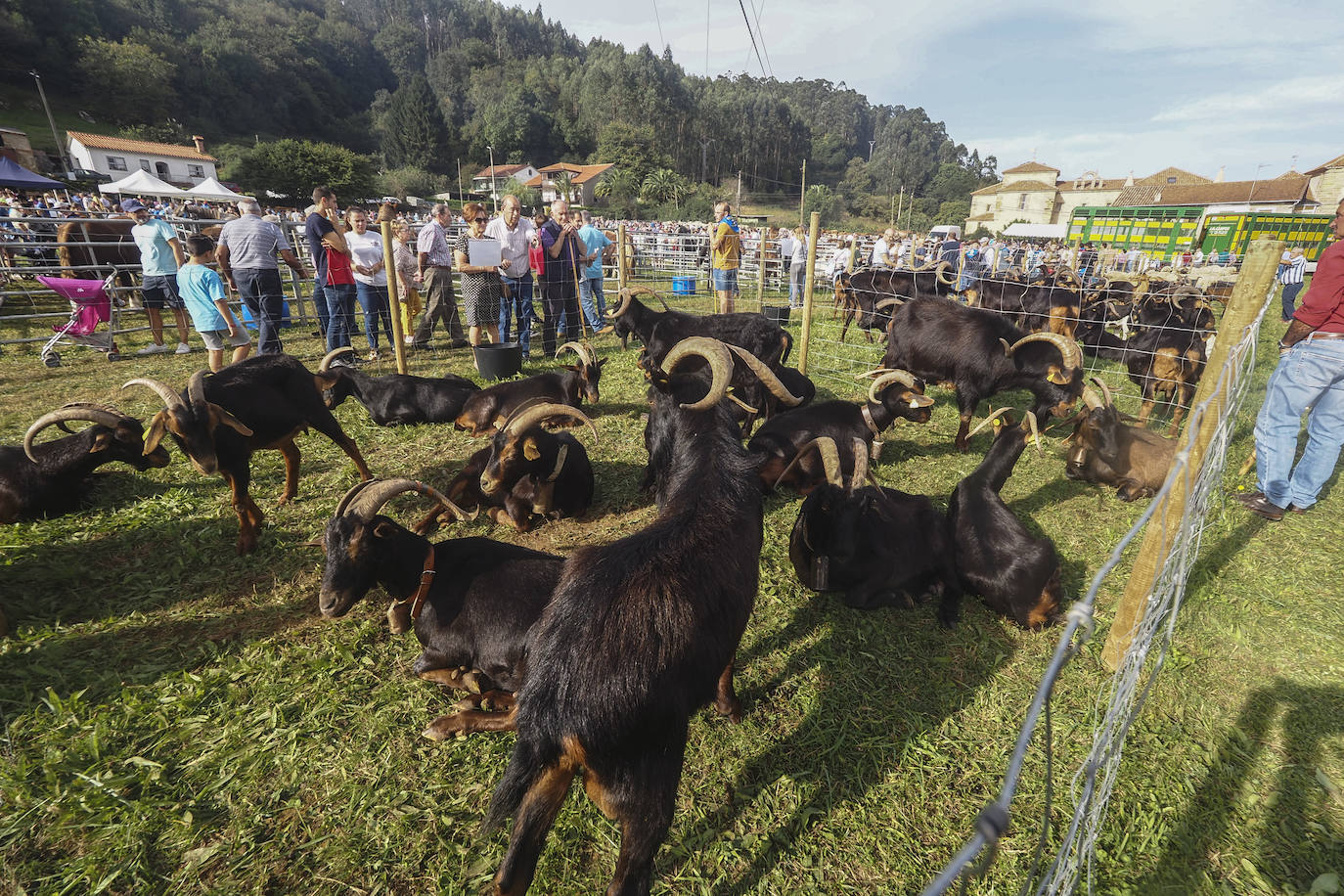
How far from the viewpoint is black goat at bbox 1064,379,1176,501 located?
561cm

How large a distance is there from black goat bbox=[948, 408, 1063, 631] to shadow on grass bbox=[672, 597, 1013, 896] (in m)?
0.27

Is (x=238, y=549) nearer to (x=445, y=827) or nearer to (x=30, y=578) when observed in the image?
(x=30, y=578)

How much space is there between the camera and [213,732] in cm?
303

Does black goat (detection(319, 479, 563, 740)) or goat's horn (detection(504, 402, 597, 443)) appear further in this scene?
goat's horn (detection(504, 402, 597, 443))

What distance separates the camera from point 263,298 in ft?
26.5

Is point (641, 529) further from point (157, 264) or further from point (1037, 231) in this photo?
point (1037, 231)

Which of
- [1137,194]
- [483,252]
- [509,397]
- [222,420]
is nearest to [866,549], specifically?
[509,397]

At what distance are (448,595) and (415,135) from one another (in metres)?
99.5

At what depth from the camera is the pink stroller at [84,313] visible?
29.3ft

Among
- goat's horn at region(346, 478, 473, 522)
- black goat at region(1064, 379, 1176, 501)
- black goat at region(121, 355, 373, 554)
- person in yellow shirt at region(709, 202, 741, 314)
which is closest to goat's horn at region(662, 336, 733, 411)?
goat's horn at region(346, 478, 473, 522)

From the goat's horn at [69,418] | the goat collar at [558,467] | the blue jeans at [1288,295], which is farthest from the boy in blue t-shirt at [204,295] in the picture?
the blue jeans at [1288,295]

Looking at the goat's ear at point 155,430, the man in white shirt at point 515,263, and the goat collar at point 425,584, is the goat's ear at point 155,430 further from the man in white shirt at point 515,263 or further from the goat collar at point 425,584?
the man in white shirt at point 515,263

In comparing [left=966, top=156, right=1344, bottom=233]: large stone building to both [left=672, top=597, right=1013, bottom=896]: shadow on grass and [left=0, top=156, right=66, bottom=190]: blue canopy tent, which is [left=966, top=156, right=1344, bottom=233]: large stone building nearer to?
[left=672, top=597, right=1013, bottom=896]: shadow on grass

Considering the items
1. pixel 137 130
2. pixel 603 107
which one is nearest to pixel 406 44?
pixel 603 107
